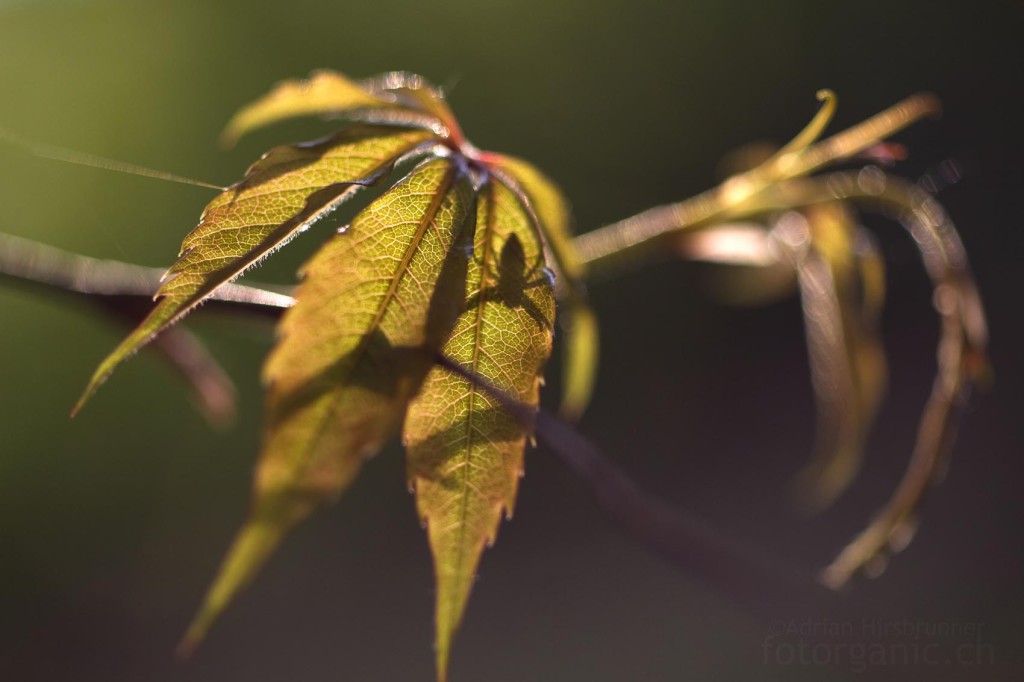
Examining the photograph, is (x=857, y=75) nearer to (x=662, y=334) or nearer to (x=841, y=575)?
(x=662, y=334)

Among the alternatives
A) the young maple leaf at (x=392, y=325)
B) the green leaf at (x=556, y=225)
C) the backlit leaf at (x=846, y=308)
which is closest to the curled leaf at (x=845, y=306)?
the backlit leaf at (x=846, y=308)

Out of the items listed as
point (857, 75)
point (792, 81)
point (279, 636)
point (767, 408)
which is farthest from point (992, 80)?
point (279, 636)

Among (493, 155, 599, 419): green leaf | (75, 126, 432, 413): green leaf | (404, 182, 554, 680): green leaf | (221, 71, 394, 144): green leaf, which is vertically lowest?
(404, 182, 554, 680): green leaf

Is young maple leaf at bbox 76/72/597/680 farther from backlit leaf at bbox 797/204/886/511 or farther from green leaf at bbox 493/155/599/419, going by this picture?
backlit leaf at bbox 797/204/886/511

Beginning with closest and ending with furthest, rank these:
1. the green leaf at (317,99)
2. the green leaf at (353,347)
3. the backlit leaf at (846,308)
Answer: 1. the green leaf at (353,347)
2. the green leaf at (317,99)
3. the backlit leaf at (846,308)

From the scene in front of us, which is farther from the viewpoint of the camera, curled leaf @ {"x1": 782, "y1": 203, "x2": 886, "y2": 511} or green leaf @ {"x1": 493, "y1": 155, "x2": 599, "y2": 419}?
curled leaf @ {"x1": 782, "y1": 203, "x2": 886, "y2": 511}

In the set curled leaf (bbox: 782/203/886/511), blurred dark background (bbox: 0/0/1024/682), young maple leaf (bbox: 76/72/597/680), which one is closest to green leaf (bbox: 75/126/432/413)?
young maple leaf (bbox: 76/72/597/680)

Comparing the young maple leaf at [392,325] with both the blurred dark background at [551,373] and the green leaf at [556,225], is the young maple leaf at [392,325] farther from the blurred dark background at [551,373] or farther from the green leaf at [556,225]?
the blurred dark background at [551,373]

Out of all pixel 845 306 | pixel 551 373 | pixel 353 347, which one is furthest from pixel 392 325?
pixel 551 373

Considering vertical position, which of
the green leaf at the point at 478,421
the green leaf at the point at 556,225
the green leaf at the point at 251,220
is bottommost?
the green leaf at the point at 478,421
